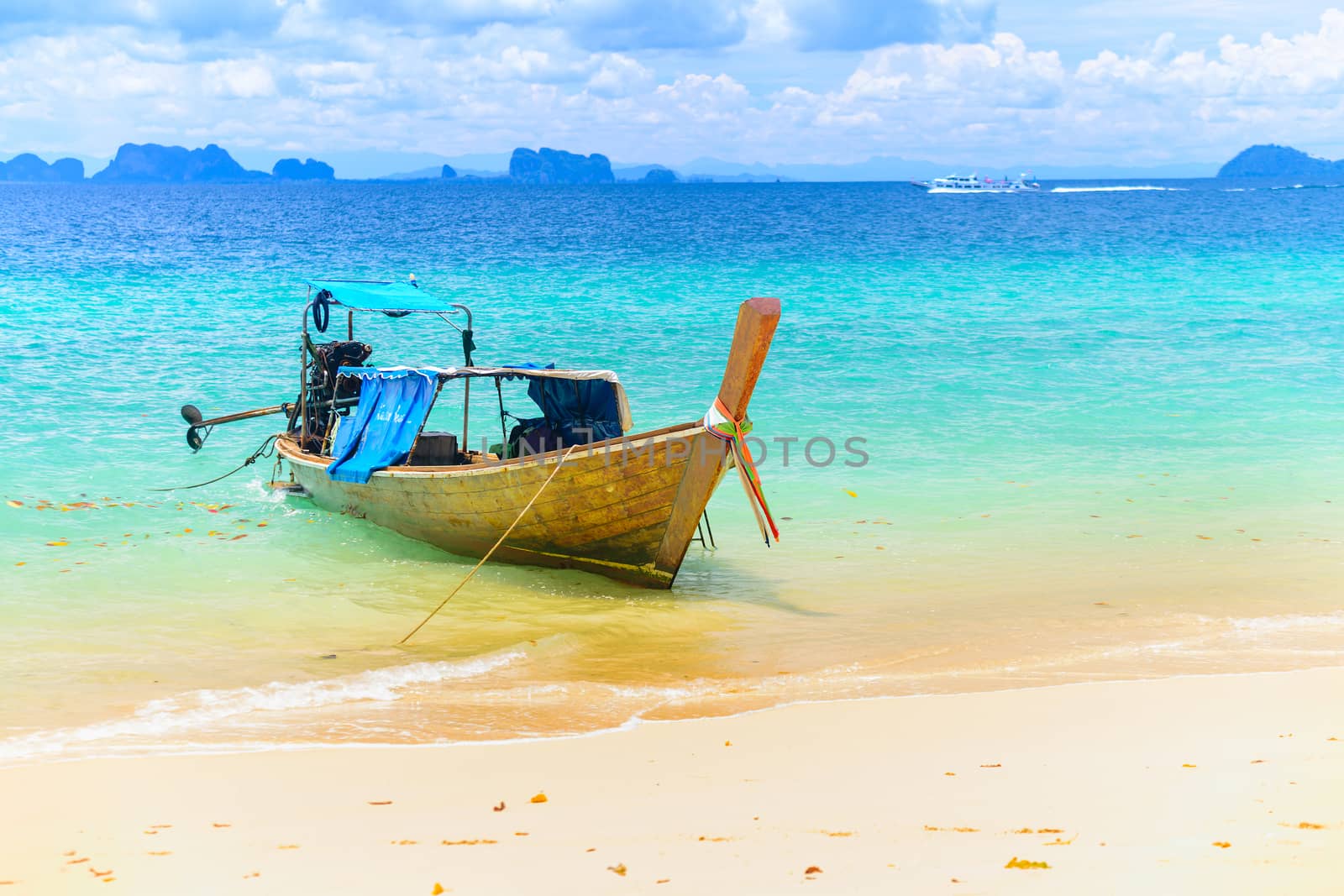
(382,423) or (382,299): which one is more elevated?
(382,299)

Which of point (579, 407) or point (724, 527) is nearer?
point (579, 407)

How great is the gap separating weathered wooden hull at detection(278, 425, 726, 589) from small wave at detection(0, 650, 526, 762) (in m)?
1.58

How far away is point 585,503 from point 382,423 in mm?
2777

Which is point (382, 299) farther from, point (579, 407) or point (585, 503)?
point (585, 503)

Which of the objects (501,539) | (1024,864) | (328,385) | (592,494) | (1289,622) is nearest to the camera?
(1024,864)

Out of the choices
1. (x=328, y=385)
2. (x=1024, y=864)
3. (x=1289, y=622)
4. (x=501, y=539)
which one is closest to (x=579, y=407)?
(x=501, y=539)

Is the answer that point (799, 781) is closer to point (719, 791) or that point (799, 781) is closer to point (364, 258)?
point (719, 791)

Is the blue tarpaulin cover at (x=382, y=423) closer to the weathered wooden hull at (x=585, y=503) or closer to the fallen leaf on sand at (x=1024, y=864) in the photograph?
the weathered wooden hull at (x=585, y=503)

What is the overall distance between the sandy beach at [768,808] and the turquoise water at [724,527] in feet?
2.32

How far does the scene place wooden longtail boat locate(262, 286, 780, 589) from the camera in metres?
8.55

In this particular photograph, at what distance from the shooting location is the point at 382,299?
1194cm

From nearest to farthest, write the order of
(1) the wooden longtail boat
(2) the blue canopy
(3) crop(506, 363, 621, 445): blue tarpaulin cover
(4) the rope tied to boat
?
(4) the rope tied to boat → (1) the wooden longtail boat → (3) crop(506, 363, 621, 445): blue tarpaulin cover → (2) the blue canopy

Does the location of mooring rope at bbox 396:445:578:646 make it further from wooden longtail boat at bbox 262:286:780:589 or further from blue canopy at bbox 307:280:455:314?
blue canopy at bbox 307:280:455:314

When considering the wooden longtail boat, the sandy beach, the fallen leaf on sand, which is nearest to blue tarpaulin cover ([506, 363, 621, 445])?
the wooden longtail boat
